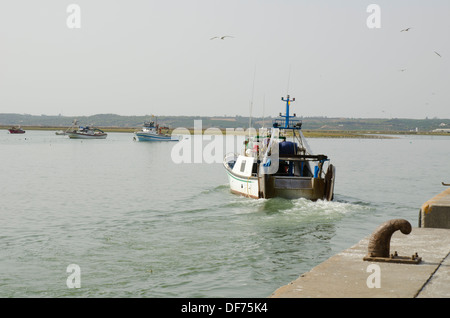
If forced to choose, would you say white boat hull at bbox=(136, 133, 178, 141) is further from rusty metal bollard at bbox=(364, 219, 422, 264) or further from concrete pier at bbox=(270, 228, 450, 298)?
rusty metal bollard at bbox=(364, 219, 422, 264)

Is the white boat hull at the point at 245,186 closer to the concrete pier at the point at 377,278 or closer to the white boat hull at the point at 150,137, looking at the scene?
the concrete pier at the point at 377,278

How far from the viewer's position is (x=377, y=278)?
9711mm

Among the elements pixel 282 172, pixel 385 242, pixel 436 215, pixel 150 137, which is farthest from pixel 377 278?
pixel 150 137

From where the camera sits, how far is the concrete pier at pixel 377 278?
29.4 feet

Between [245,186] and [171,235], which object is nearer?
[171,235]

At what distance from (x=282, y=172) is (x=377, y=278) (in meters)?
21.7

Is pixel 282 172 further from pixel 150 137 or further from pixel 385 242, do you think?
pixel 150 137

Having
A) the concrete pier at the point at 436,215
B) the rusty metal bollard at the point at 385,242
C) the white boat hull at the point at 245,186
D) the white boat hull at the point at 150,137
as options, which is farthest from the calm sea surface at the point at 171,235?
the white boat hull at the point at 150,137

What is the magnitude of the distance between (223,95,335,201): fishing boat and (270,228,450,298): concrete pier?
15252 millimetres

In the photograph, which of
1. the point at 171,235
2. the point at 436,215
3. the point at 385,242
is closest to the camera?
the point at 385,242

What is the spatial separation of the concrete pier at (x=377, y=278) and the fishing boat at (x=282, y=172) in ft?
50.0

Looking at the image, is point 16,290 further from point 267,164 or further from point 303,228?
A: point 267,164
